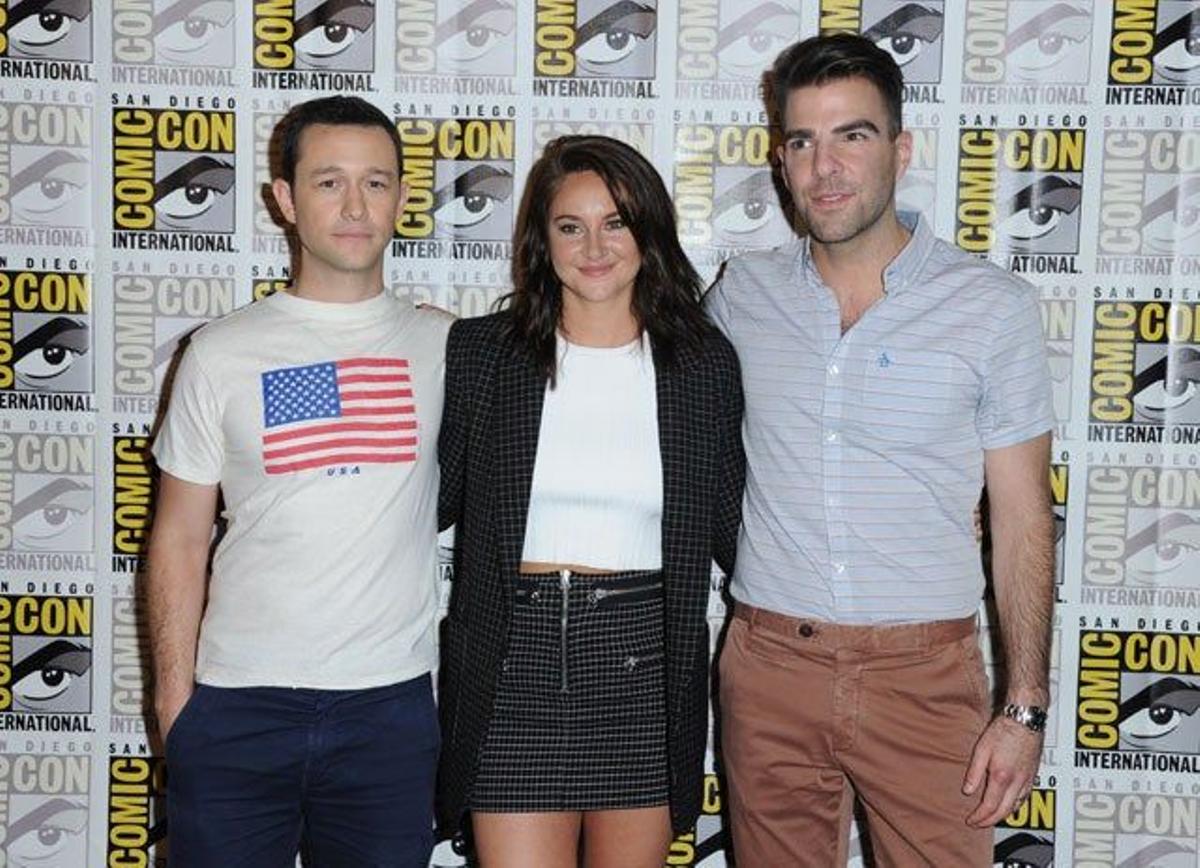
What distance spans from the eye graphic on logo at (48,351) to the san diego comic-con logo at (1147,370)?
243 cm

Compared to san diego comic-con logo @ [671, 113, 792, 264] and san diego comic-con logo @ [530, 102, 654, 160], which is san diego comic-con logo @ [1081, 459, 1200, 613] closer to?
san diego comic-con logo @ [671, 113, 792, 264]

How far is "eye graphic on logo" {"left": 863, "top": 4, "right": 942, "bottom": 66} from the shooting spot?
2.94 metres

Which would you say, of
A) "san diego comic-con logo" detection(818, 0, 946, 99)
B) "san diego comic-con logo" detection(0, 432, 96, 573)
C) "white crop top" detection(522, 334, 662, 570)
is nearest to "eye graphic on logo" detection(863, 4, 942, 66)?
"san diego comic-con logo" detection(818, 0, 946, 99)

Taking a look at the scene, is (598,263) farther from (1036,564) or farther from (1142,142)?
(1142,142)

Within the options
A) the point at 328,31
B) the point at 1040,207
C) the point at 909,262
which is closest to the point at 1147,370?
the point at 1040,207

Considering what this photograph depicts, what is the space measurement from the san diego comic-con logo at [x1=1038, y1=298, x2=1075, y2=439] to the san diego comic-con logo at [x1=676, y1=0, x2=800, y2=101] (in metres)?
0.87

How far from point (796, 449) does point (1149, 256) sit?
3.85 ft

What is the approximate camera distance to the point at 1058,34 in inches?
115

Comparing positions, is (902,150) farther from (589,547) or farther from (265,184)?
(265,184)

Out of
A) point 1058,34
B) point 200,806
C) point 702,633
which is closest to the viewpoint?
point 200,806

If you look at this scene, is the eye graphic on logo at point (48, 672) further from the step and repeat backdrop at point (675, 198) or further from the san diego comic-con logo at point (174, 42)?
the san diego comic-con logo at point (174, 42)

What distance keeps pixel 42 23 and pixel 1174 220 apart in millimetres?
2707

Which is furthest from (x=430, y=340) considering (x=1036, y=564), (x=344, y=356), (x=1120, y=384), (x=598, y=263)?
(x=1120, y=384)

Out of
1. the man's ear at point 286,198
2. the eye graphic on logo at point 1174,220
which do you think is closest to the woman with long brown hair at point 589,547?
the man's ear at point 286,198
